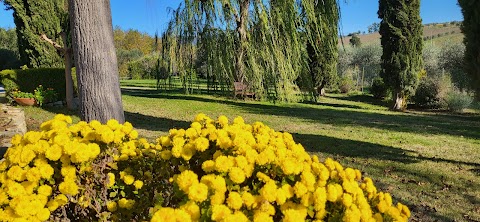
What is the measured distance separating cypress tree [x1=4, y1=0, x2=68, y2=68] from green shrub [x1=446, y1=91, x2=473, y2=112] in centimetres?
1545

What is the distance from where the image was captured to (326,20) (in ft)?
20.7

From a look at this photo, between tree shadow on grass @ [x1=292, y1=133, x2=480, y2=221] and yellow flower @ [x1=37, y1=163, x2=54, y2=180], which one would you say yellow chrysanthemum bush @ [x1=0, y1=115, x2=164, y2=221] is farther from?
tree shadow on grass @ [x1=292, y1=133, x2=480, y2=221]

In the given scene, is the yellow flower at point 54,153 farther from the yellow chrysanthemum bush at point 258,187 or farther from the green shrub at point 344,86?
the green shrub at point 344,86

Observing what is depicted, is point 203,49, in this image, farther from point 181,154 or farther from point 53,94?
point 181,154

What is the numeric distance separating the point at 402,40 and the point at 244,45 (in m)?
9.21

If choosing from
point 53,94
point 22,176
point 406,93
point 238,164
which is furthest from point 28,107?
point 406,93

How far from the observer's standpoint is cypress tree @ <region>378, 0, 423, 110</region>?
15.1 metres

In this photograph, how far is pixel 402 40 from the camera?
15125mm

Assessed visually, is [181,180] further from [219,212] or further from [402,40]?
[402,40]

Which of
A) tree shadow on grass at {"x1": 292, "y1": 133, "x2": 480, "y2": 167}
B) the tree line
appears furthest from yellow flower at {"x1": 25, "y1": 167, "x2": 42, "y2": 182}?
the tree line

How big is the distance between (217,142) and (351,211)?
24.3 inches

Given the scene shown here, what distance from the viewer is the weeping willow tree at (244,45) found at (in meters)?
7.22

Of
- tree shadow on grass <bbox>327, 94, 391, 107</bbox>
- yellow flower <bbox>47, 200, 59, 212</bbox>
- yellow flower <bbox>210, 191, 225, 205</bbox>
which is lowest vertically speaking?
tree shadow on grass <bbox>327, 94, 391, 107</bbox>

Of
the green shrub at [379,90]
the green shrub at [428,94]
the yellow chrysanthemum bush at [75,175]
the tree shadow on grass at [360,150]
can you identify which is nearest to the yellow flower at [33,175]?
the yellow chrysanthemum bush at [75,175]
